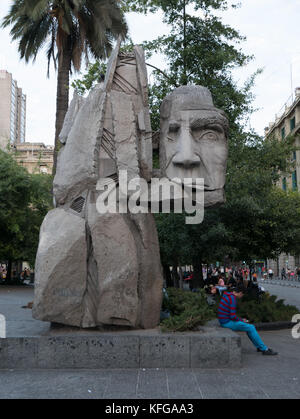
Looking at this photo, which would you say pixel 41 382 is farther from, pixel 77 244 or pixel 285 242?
pixel 285 242

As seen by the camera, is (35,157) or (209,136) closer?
(209,136)

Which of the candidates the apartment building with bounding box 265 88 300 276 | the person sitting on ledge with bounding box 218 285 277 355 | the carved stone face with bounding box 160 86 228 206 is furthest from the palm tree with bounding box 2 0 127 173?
the apartment building with bounding box 265 88 300 276

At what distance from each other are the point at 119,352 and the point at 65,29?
49.7 feet

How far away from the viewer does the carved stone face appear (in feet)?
23.4

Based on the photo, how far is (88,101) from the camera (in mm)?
7117

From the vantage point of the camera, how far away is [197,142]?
23.8 feet

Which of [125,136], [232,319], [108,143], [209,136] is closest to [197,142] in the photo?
[209,136]

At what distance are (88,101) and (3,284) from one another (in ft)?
70.8

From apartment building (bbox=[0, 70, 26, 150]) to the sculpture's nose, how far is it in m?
73.9

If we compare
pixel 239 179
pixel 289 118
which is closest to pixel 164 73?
pixel 239 179

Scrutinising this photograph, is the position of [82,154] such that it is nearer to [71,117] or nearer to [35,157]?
[71,117]

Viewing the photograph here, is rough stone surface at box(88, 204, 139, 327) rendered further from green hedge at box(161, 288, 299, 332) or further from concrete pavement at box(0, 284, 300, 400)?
→ concrete pavement at box(0, 284, 300, 400)

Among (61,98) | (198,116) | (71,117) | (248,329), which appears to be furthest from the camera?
→ (61,98)

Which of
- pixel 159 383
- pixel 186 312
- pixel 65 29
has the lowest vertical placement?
pixel 159 383
